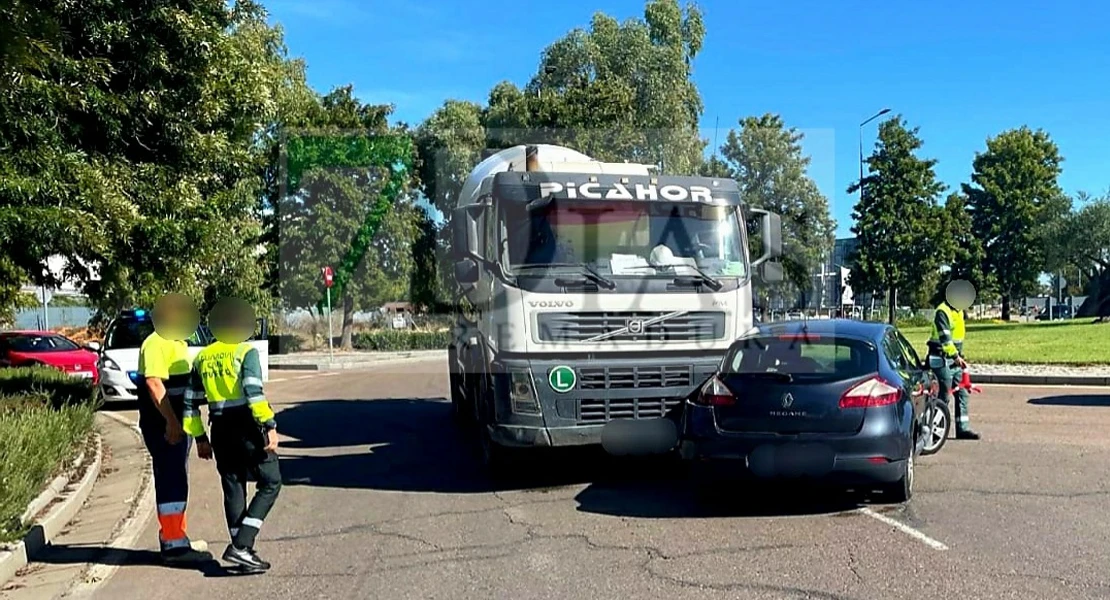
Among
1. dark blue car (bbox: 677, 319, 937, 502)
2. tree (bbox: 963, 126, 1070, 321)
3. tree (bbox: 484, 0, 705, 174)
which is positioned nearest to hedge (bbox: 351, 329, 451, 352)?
tree (bbox: 484, 0, 705, 174)

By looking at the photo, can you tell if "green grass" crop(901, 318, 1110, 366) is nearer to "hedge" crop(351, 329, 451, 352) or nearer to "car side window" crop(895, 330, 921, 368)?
"car side window" crop(895, 330, 921, 368)

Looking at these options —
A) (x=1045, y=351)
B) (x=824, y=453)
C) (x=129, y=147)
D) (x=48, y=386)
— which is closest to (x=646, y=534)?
(x=824, y=453)

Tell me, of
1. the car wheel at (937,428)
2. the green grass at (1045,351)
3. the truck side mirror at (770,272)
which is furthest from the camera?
the green grass at (1045,351)

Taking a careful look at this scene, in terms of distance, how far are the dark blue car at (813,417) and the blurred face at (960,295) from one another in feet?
11.7

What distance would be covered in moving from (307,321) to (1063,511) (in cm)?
3974

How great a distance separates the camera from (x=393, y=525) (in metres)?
7.56

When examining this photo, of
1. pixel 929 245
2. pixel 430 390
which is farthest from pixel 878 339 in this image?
pixel 929 245

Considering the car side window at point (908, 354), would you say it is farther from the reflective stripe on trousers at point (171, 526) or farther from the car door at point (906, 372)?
the reflective stripe on trousers at point (171, 526)

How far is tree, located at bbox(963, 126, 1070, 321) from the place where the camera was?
6681 cm

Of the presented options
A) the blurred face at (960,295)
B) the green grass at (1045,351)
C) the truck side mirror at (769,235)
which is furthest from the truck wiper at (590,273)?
the green grass at (1045,351)

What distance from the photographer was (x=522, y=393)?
27.6 feet

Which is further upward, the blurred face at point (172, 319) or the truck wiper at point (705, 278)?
the truck wiper at point (705, 278)

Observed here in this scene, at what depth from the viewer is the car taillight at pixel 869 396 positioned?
7.16 meters

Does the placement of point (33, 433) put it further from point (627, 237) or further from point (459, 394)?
point (627, 237)
